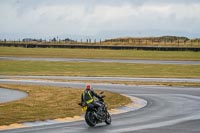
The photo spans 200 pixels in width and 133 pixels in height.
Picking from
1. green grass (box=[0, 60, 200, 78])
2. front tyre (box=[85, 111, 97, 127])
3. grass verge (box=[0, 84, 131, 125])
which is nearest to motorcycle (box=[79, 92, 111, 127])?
front tyre (box=[85, 111, 97, 127])

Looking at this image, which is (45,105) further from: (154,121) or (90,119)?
(90,119)

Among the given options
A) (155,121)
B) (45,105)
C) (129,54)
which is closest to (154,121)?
(155,121)

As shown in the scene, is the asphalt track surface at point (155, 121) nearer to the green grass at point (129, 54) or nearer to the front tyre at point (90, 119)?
the front tyre at point (90, 119)

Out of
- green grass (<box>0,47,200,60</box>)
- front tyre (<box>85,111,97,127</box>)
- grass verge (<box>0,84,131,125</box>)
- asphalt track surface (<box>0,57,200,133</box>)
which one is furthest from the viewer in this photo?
green grass (<box>0,47,200,60</box>)

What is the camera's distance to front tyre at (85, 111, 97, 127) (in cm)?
2123

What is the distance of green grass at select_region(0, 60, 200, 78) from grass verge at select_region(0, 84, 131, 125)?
A: 1032 inches

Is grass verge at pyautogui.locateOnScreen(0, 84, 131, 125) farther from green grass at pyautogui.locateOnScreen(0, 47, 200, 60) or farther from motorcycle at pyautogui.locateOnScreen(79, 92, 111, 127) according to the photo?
green grass at pyautogui.locateOnScreen(0, 47, 200, 60)

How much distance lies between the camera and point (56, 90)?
39656mm

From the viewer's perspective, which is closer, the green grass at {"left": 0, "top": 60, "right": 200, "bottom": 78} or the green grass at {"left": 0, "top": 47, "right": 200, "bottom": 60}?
the green grass at {"left": 0, "top": 60, "right": 200, "bottom": 78}

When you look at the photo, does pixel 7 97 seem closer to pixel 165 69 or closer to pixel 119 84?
pixel 119 84

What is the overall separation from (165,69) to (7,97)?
123ft

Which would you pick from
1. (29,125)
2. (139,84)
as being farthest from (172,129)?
(139,84)

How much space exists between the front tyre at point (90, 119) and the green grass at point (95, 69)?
136 ft

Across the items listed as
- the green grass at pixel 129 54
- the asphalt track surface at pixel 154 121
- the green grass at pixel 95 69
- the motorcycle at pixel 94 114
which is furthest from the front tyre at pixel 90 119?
the green grass at pixel 129 54
